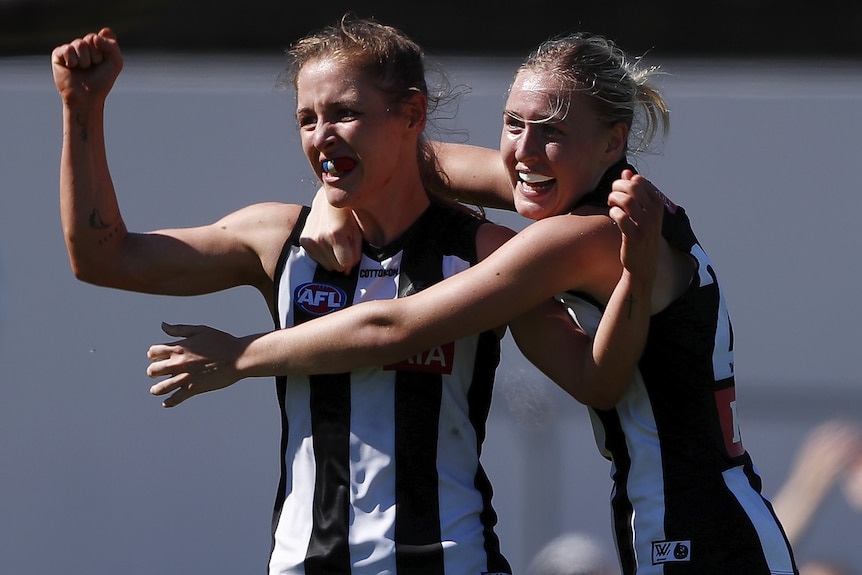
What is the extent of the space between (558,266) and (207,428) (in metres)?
1.88

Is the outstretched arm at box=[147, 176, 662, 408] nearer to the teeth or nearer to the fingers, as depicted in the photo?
the teeth

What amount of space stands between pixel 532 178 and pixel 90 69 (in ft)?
2.30

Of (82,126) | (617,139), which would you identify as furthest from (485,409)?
(82,126)

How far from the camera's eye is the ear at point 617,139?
1.75 metres

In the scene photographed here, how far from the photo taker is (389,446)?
65.0 inches

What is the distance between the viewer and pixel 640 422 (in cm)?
167

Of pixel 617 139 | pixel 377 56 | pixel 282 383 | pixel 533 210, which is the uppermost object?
pixel 377 56

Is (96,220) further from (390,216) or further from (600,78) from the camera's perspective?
(600,78)

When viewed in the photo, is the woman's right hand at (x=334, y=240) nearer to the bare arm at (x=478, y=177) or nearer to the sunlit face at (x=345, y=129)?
the sunlit face at (x=345, y=129)

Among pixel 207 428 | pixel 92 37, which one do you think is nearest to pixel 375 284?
pixel 92 37

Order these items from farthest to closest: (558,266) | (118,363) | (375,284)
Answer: (118,363) < (375,284) < (558,266)

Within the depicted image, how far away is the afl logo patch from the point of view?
5.67ft

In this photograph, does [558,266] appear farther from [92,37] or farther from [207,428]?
[207,428]

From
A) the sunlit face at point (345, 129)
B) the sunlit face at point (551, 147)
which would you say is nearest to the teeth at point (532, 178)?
the sunlit face at point (551, 147)
